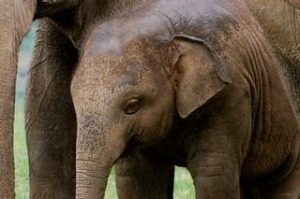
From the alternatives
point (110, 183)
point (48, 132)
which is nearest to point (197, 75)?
point (48, 132)

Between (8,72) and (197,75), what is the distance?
2.71 feet

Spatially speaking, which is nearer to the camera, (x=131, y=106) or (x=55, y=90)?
(x=131, y=106)

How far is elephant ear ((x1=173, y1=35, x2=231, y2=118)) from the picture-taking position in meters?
5.66

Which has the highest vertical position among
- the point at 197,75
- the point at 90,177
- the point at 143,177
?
the point at 197,75

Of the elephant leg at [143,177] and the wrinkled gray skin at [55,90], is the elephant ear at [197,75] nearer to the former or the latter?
the wrinkled gray skin at [55,90]

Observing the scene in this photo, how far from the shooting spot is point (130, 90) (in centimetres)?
553

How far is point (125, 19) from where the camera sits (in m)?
5.77

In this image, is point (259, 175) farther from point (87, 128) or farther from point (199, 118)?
point (87, 128)

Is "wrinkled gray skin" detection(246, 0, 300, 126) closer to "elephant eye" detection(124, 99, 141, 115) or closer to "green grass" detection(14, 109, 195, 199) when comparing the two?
"elephant eye" detection(124, 99, 141, 115)

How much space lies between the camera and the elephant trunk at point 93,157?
539cm

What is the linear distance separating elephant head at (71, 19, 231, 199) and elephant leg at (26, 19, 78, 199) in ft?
Result: 2.17

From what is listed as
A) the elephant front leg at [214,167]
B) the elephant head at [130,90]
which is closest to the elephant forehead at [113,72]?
the elephant head at [130,90]

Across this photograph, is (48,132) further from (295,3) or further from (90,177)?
(295,3)

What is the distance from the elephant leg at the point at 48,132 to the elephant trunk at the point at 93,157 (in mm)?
866
